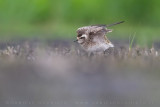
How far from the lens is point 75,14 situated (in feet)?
46.6

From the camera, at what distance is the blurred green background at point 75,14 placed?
13.6m

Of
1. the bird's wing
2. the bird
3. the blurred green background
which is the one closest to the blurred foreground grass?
the bird

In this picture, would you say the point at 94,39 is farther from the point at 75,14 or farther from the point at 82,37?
the point at 75,14

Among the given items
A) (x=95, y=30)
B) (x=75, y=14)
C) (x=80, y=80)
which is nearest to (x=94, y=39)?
(x=95, y=30)

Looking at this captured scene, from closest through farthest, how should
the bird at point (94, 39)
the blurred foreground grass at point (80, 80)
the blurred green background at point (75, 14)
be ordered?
1. the blurred foreground grass at point (80, 80)
2. the bird at point (94, 39)
3. the blurred green background at point (75, 14)

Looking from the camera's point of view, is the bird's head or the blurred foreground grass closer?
the blurred foreground grass

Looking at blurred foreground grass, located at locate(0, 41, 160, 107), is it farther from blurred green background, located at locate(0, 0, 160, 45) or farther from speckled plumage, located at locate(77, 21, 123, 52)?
blurred green background, located at locate(0, 0, 160, 45)

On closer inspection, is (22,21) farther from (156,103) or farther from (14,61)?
(156,103)

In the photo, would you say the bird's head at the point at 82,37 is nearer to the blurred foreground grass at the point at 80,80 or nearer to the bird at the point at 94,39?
the bird at the point at 94,39

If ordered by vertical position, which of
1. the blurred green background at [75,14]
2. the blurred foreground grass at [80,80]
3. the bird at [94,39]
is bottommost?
the blurred foreground grass at [80,80]

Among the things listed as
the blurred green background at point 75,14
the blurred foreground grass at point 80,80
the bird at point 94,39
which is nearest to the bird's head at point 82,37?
the bird at point 94,39

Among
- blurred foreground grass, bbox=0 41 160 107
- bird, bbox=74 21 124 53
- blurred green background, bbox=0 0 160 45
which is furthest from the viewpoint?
blurred green background, bbox=0 0 160 45

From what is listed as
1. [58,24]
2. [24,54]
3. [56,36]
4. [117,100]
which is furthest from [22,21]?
[117,100]

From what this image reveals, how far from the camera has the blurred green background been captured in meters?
13.6
